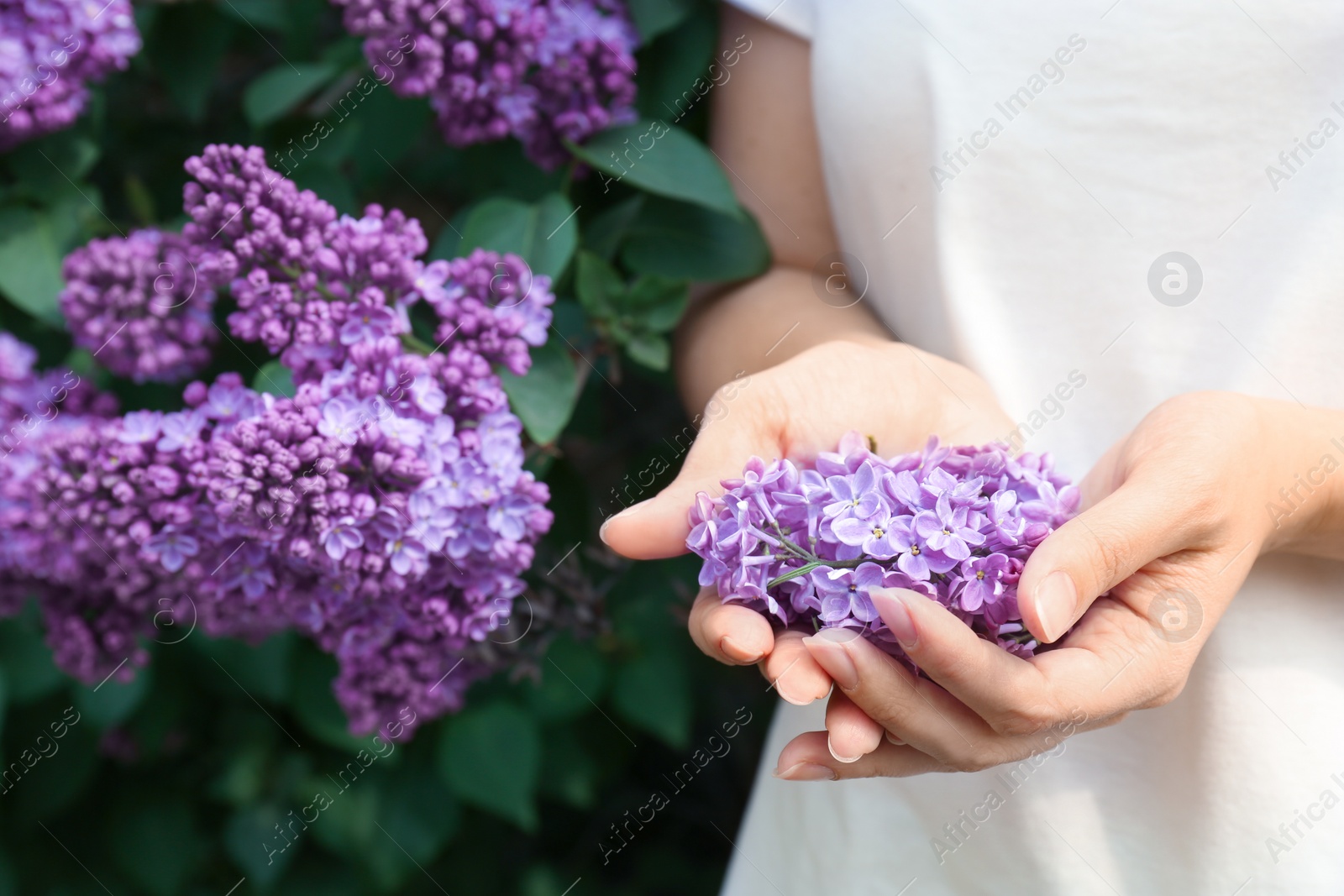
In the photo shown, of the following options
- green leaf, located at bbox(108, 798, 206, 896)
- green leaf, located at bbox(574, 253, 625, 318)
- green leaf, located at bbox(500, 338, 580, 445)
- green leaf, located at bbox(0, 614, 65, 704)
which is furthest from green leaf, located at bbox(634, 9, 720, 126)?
green leaf, located at bbox(108, 798, 206, 896)

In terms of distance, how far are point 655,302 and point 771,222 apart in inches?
8.6

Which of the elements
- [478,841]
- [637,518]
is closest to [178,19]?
[637,518]

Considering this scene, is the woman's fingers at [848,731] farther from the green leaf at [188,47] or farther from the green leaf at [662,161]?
the green leaf at [188,47]

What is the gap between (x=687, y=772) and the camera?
1849 mm

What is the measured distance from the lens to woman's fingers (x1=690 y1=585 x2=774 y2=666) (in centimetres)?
68

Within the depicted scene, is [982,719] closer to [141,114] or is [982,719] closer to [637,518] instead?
[637,518]

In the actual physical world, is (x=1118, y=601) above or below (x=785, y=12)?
below

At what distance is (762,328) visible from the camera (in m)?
1.14

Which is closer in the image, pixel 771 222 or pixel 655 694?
pixel 771 222

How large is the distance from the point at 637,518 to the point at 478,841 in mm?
1157

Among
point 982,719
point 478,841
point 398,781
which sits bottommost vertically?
point 478,841

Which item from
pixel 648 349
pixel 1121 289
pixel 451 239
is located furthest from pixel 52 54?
pixel 1121 289

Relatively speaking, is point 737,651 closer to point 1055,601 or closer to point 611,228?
point 1055,601

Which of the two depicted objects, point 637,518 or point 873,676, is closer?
point 873,676
